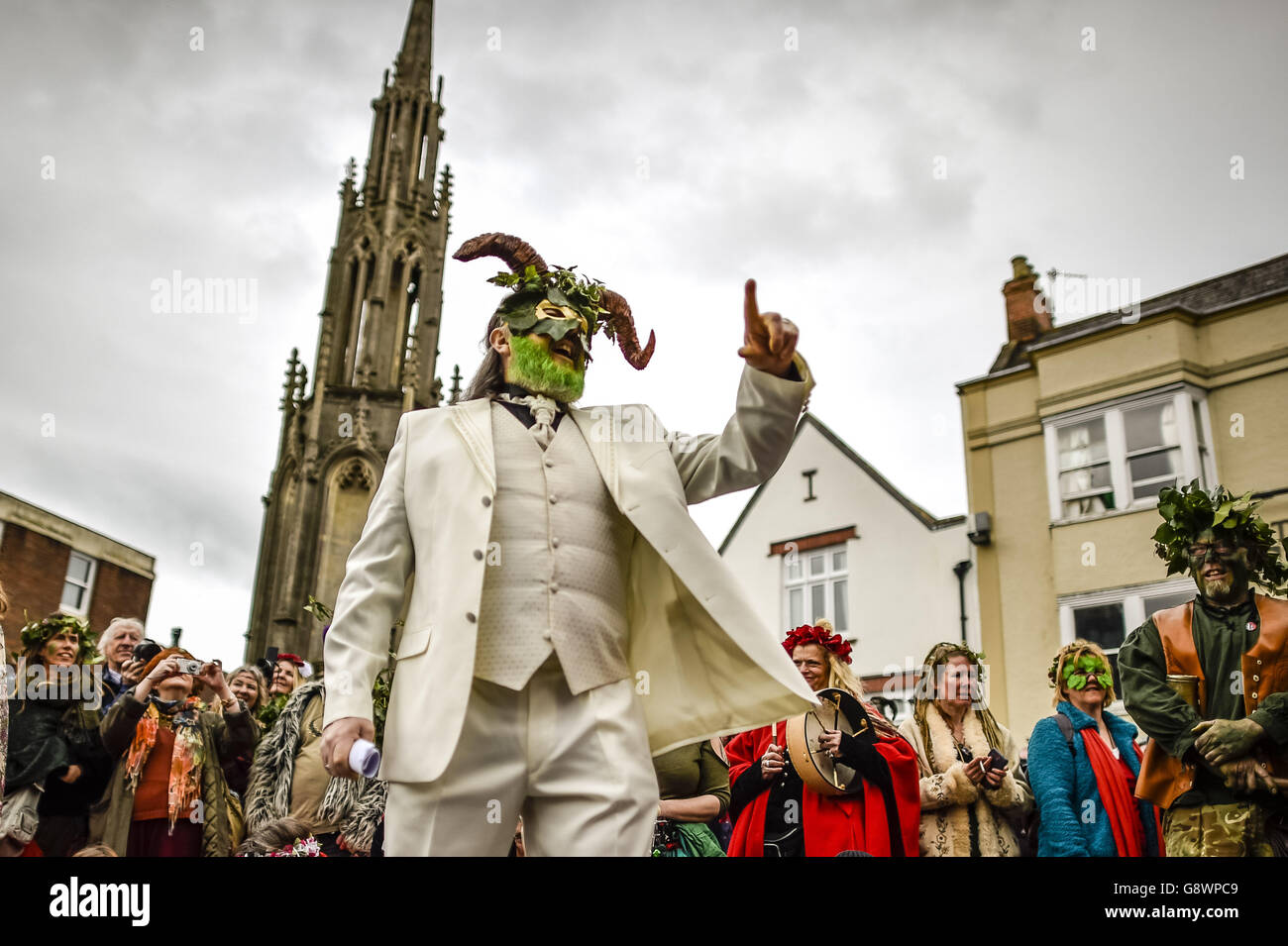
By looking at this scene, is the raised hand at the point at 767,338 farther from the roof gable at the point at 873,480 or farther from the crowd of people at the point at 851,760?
the roof gable at the point at 873,480

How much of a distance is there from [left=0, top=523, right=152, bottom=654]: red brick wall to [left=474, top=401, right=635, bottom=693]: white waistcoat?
25.1 meters

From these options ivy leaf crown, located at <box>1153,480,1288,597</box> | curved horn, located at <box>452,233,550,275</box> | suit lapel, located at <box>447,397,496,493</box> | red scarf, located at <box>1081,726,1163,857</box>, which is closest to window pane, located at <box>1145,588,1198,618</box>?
red scarf, located at <box>1081,726,1163,857</box>

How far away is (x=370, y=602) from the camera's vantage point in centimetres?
314

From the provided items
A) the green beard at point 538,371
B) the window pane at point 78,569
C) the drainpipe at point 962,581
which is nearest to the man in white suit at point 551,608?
the green beard at point 538,371

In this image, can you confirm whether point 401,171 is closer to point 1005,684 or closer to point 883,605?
point 883,605

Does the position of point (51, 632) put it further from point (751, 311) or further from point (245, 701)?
point (751, 311)

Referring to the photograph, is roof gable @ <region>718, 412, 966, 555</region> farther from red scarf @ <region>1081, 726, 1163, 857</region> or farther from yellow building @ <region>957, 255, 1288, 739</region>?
red scarf @ <region>1081, 726, 1163, 857</region>

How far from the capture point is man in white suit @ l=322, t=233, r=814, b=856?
2877 millimetres

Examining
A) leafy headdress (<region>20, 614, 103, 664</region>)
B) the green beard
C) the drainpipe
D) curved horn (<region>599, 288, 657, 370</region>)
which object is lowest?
leafy headdress (<region>20, 614, 103, 664</region>)

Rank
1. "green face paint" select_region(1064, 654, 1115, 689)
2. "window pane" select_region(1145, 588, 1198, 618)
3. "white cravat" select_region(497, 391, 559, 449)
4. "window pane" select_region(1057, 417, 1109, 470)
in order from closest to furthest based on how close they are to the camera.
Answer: "white cravat" select_region(497, 391, 559, 449)
"green face paint" select_region(1064, 654, 1115, 689)
"window pane" select_region(1145, 588, 1198, 618)
"window pane" select_region(1057, 417, 1109, 470)

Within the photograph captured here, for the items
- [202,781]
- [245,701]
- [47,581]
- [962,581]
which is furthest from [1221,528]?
[47,581]

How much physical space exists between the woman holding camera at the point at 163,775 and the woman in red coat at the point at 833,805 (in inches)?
114

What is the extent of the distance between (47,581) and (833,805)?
28.3m
